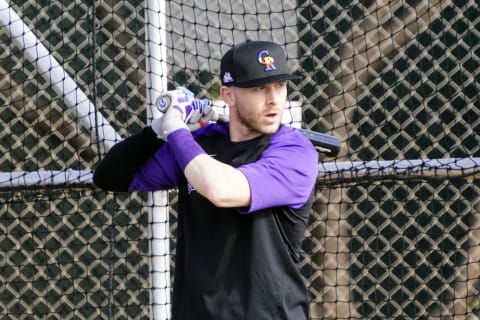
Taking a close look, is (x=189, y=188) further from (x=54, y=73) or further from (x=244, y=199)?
(x=54, y=73)

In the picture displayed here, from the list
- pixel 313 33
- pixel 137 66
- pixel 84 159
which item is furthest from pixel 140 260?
pixel 313 33

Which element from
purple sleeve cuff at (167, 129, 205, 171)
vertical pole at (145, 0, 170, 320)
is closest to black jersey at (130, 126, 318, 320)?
purple sleeve cuff at (167, 129, 205, 171)

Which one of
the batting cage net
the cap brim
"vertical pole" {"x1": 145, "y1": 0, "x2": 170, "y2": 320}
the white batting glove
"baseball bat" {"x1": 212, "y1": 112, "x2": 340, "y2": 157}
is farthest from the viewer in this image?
the batting cage net

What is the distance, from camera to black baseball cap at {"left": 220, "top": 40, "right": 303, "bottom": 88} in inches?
116

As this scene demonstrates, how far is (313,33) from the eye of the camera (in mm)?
4832

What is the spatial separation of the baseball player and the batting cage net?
1600 millimetres

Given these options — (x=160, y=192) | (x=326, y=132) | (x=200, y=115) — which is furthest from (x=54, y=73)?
(x=326, y=132)

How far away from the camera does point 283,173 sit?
2.85 meters

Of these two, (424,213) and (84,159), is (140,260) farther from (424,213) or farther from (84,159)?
(424,213)

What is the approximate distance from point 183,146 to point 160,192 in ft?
3.47

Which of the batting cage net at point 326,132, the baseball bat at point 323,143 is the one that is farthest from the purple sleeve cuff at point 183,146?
the batting cage net at point 326,132

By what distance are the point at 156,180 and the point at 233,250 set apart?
54cm

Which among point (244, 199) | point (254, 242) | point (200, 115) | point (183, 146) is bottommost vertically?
point (254, 242)

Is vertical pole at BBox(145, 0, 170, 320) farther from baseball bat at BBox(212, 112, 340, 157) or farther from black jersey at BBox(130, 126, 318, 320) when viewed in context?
black jersey at BBox(130, 126, 318, 320)
